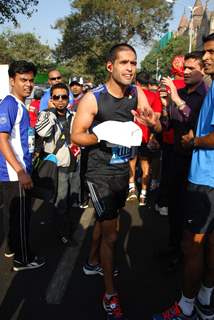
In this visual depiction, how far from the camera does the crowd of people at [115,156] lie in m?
2.80

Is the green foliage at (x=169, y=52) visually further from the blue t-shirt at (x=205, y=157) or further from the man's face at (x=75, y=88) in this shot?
the blue t-shirt at (x=205, y=157)

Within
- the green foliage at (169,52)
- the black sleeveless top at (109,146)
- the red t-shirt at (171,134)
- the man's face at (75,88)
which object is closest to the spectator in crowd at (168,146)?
the red t-shirt at (171,134)

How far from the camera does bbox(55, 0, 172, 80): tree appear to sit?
36.9 meters

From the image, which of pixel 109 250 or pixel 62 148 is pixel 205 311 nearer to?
pixel 109 250

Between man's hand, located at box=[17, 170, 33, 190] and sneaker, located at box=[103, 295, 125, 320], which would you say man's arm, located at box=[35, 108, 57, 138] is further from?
sneaker, located at box=[103, 295, 125, 320]

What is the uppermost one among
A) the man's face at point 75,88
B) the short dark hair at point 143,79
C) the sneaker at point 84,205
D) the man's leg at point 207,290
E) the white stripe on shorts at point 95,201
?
the short dark hair at point 143,79

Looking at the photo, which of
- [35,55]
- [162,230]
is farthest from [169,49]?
[162,230]

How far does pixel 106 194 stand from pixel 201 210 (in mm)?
767

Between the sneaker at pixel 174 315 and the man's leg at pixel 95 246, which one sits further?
the man's leg at pixel 95 246

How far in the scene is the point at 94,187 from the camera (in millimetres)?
3072

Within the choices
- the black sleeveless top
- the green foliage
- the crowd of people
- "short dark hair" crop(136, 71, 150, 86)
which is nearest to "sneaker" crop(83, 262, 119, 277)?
the crowd of people

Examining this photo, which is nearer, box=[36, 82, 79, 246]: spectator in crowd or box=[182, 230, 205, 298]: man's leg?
box=[182, 230, 205, 298]: man's leg

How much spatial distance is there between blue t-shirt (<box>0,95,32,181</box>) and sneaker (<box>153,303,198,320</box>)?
1770 mm

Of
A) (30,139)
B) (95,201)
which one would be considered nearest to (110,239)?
(95,201)
